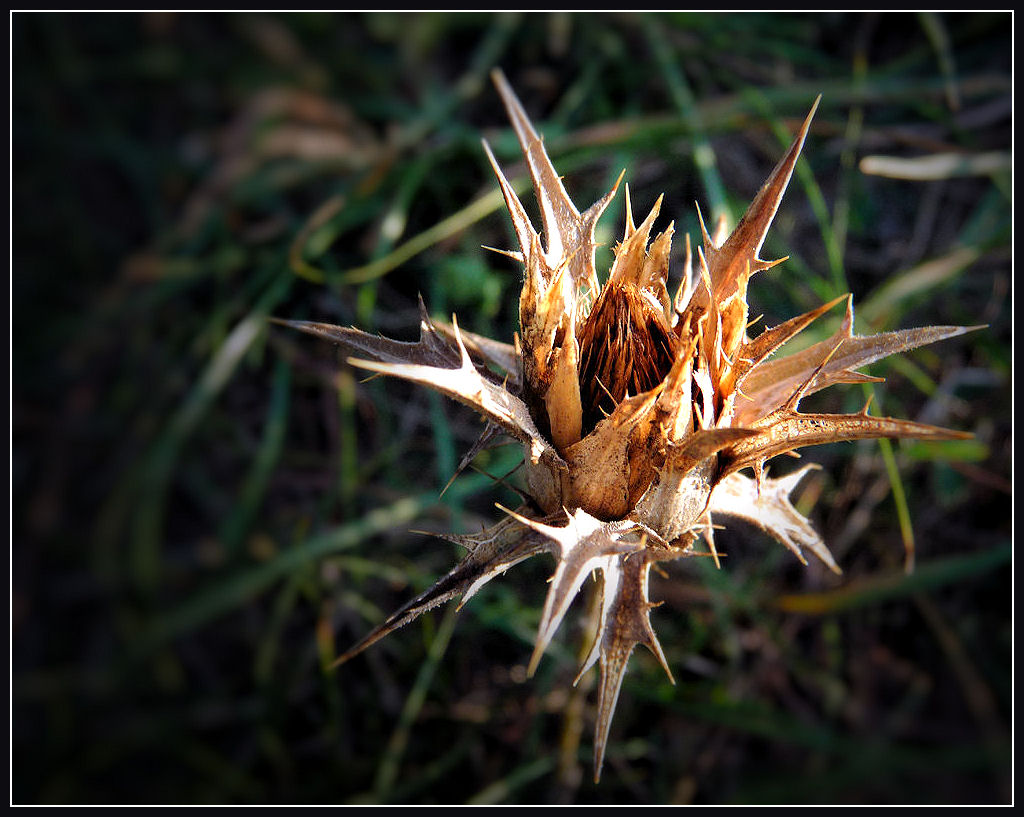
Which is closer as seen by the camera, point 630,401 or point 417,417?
point 630,401

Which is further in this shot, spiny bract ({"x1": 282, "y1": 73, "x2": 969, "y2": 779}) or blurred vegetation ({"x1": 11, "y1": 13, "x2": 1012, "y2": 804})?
blurred vegetation ({"x1": 11, "y1": 13, "x2": 1012, "y2": 804})

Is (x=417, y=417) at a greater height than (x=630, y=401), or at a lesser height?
lesser

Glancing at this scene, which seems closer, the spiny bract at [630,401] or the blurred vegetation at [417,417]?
the spiny bract at [630,401]

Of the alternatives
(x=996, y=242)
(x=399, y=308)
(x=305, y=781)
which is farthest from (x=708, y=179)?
(x=305, y=781)
